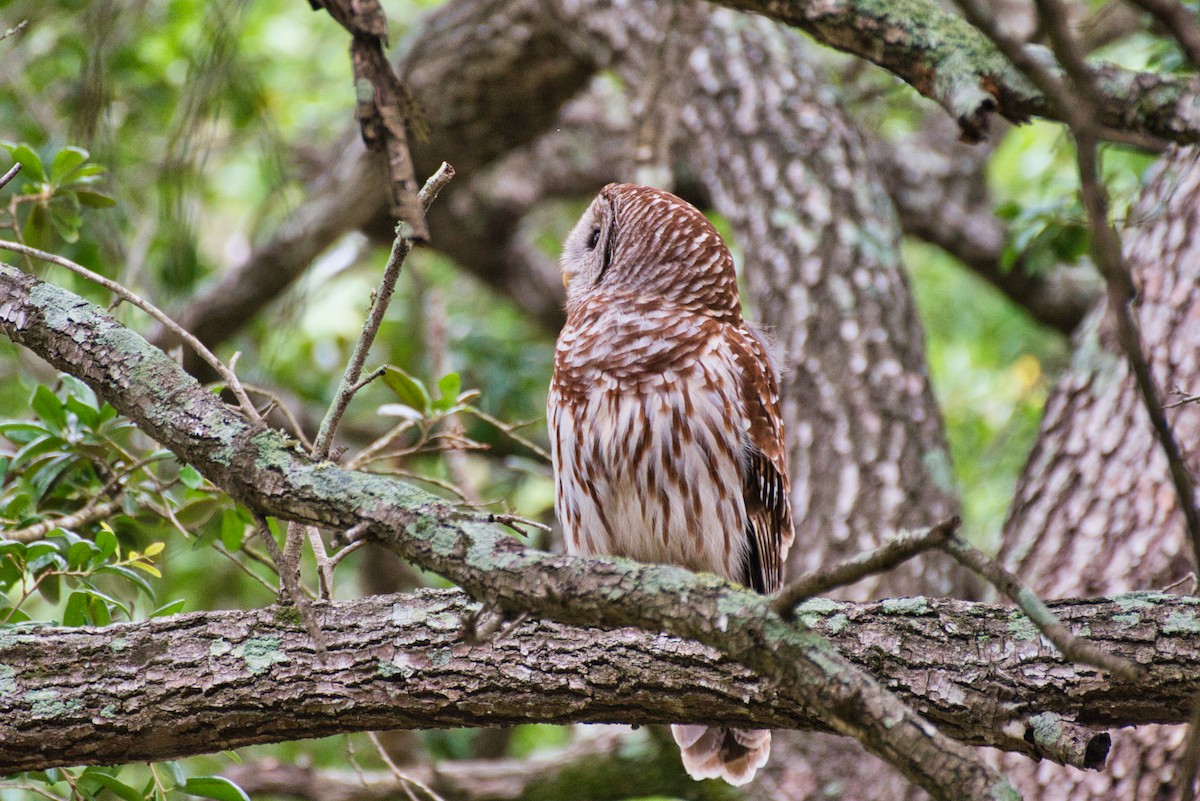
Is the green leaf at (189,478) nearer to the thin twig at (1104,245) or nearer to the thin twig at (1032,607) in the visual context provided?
the thin twig at (1032,607)

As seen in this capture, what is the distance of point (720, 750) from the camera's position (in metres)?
3.61

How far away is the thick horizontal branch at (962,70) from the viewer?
2707mm

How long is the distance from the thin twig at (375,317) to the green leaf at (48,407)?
1.18 metres

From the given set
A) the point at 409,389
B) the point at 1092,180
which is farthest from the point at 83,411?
the point at 1092,180

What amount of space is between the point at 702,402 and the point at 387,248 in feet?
13.5

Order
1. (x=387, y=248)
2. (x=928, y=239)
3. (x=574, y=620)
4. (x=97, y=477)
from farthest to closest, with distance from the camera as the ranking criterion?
(x=387, y=248), (x=928, y=239), (x=97, y=477), (x=574, y=620)

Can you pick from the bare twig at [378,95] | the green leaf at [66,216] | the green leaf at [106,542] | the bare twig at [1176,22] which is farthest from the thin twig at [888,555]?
the green leaf at [66,216]

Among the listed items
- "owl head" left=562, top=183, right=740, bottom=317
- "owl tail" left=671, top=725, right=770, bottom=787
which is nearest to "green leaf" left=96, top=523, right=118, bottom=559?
"owl head" left=562, top=183, right=740, bottom=317

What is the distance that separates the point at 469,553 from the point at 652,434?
140 centimetres

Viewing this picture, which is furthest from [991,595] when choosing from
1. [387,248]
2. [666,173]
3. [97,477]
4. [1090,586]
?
[387,248]

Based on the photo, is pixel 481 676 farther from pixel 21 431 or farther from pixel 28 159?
pixel 28 159

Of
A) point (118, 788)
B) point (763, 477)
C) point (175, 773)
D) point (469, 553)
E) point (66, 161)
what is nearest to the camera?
point (469, 553)

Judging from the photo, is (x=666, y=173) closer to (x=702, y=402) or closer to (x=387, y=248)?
(x=702, y=402)

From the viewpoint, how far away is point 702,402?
3.38 metres
